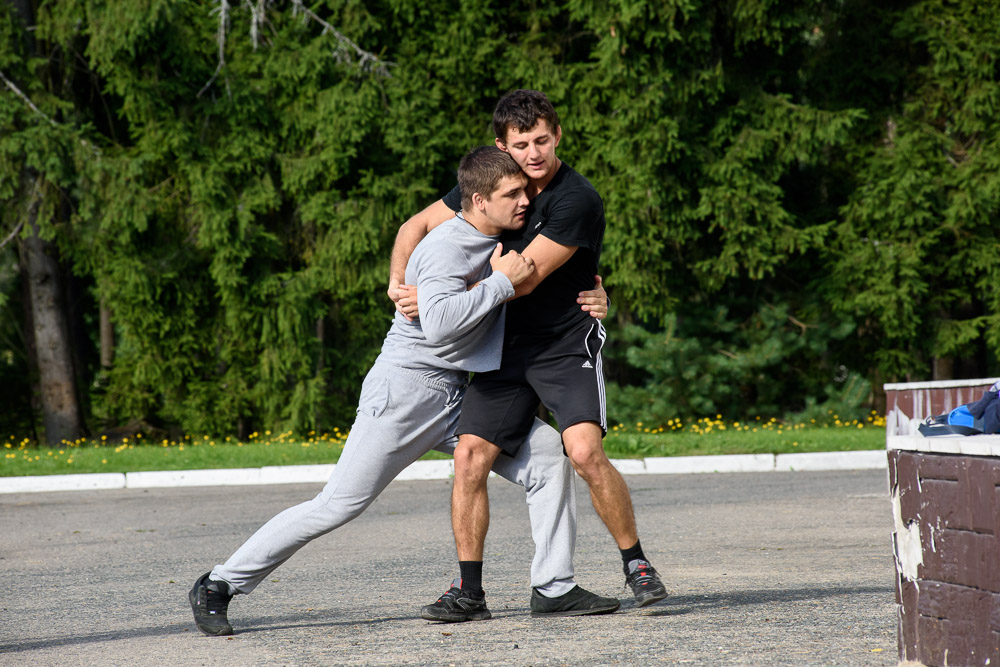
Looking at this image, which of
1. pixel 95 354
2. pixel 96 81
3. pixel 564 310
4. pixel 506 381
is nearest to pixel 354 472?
pixel 506 381

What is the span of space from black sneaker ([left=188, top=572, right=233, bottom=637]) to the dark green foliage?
1098 cm

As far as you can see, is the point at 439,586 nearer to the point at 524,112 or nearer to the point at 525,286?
the point at 525,286

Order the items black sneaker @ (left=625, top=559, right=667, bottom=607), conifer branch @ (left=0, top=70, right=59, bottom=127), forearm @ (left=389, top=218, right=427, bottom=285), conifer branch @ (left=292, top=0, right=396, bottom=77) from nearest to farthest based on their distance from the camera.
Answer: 1. black sneaker @ (left=625, top=559, right=667, bottom=607)
2. forearm @ (left=389, top=218, right=427, bottom=285)
3. conifer branch @ (left=0, top=70, right=59, bottom=127)
4. conifer branch @ (left=292, top=0, right=396, bottom=77)

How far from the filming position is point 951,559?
8.72 ft

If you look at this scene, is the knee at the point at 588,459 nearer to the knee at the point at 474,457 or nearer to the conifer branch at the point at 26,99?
the knee at the point at 474,457

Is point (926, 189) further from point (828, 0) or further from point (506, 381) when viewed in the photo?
point (506, 381)

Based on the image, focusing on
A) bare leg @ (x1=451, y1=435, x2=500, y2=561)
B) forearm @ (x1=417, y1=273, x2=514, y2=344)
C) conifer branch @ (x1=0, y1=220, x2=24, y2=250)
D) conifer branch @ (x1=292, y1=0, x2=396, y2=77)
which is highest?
conifer branch @ (x1=292, y1=0, x2=396, y2=77)

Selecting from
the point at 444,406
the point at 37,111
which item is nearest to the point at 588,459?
the point at 444,406

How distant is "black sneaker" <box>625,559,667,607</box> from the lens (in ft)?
13.3

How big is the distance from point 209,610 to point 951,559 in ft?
8.18

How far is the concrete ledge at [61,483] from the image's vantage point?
10.6 m

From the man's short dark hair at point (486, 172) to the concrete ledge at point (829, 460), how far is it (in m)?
7.46

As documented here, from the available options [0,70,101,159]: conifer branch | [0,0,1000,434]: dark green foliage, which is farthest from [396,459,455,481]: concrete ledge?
[0,70,101,159]: conifer branch

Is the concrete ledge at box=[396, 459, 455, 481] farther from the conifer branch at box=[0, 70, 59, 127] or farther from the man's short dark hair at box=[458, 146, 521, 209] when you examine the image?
the conifer branch at box=[0, 70, 59, 127]
